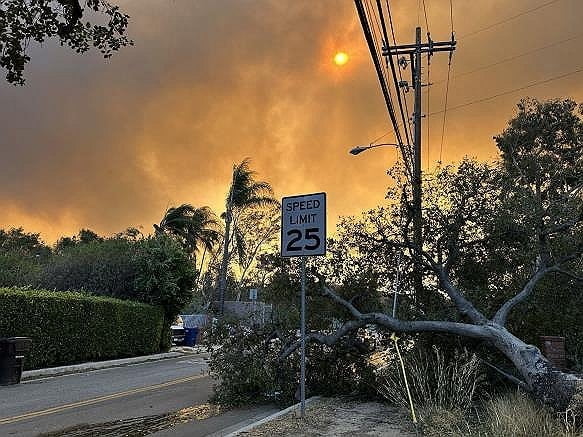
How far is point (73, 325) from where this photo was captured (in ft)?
55.8

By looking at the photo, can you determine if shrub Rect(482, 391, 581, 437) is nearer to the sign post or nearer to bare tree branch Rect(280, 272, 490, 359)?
→ bare tree branch Rect(280, 272, 490, 359)

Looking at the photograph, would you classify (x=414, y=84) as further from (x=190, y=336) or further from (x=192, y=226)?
(x=192, y=226)

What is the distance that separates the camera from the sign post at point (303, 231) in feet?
26.5

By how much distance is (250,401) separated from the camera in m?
10.6

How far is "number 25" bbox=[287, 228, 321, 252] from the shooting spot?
8078 mm

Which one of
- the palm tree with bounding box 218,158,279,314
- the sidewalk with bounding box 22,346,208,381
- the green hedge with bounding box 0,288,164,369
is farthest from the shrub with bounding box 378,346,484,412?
the palm tree with bounding box 218,158,279,314

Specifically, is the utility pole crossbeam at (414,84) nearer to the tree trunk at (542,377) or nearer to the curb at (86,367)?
the tree trunk at (542,377)

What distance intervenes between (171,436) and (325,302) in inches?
159

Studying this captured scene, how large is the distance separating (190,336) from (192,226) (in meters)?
9.94

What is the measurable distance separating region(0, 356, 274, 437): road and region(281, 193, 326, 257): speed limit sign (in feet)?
10.2

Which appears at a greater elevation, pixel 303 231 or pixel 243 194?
pixel 243 194

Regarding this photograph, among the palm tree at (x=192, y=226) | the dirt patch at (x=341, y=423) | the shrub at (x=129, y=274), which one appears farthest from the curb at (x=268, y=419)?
the palm tree at (x=192, y=226)

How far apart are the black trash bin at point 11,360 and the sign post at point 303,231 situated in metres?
8.31

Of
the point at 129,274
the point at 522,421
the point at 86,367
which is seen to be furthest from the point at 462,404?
the point at 129,274
